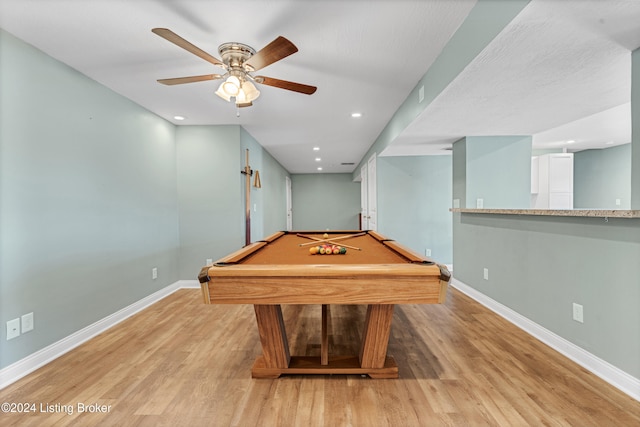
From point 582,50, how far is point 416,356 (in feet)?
7.05

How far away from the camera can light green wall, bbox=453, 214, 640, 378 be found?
1.67 m

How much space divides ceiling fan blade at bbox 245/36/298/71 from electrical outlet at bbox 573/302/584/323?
2.55 meters

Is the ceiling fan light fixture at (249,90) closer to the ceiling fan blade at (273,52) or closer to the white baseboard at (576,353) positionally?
the ceiling fan blade at (273,52)

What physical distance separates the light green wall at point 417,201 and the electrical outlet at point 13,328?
4.21m

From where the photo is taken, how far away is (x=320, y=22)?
1.76m

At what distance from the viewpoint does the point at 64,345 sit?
7.18 feet

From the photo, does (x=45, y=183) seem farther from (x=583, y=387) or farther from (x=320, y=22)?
(x=583, y=387)

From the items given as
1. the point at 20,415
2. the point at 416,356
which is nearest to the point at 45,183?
the point at 20,415

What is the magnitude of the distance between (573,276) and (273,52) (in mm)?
2571

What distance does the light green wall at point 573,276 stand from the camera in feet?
5.49

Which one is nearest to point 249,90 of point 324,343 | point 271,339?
point 271,339

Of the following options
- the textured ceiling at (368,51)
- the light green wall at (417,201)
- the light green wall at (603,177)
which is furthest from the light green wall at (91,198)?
the light green wall at (603,177)

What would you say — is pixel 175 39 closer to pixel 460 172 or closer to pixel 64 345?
pixel 64 345

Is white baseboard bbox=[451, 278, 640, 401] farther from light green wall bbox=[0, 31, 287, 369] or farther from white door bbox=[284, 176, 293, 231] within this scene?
white door bbox=[284, 176, 293, 231]
